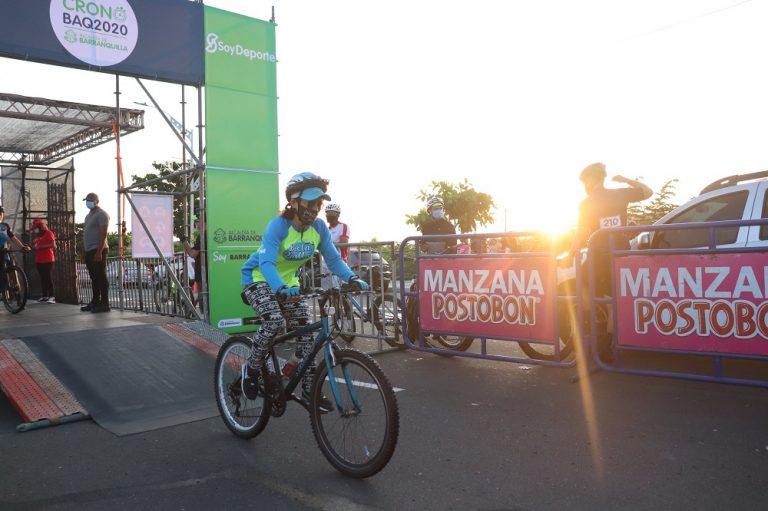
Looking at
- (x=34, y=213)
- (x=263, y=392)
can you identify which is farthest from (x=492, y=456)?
(x=34, y=213)

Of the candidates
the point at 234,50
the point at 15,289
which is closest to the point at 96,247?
the point at 15,289

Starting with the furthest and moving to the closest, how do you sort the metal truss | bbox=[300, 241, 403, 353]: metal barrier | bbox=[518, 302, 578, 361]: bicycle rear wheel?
the metal truss < bbox=[300, 241, 403, 353]: metal barrier < bbox=[518, 302, 578, 361]: bicycle rear wheel

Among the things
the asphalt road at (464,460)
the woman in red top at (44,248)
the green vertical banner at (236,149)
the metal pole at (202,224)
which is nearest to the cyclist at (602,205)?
the asphalt road at (464,460)

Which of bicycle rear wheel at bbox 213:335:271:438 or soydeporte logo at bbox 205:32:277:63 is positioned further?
soydeporte logo at bbox 205:32:277:63

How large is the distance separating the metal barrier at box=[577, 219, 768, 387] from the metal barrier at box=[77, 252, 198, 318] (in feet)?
21.3

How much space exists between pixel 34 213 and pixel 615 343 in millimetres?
13503

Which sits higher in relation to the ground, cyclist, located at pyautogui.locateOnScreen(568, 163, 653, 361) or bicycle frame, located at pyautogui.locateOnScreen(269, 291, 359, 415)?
cyclist, located at pyautogui.locateOnScreen(568, 163, 653, 361)

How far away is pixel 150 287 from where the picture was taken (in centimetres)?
1077

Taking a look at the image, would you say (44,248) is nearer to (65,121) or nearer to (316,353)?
(65,121)

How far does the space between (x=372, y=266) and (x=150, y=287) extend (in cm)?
496

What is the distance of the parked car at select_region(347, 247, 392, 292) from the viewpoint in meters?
8.02

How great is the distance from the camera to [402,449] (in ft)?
13.7

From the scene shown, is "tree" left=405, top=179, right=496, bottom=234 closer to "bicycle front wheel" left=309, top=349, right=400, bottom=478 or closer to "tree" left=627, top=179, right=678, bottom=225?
"tree" left=627, top=179, right=678, bottom=225

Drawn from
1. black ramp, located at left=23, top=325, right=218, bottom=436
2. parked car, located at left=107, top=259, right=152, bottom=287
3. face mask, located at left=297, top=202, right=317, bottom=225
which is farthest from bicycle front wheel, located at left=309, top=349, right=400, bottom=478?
parked car, located at left=107, top=259, right=152, bottom=287
